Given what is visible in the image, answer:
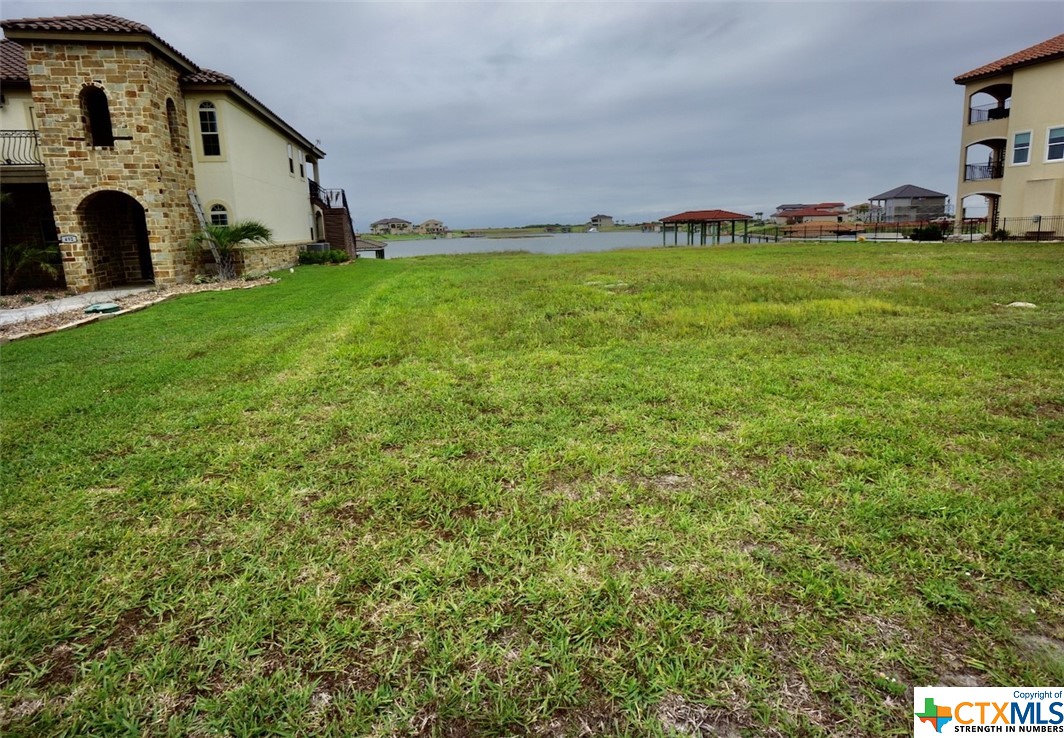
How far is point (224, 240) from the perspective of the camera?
52.1ft

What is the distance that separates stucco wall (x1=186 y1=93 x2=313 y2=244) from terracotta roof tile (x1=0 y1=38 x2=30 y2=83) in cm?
426

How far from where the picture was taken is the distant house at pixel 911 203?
2335 inches

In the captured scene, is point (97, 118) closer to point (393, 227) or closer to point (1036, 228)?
point (1036, 228)

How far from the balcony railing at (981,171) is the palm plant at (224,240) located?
34897mm

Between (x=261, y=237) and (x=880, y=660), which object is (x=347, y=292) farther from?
(x=880, y=660)

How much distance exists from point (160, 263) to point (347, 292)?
20.8 ft

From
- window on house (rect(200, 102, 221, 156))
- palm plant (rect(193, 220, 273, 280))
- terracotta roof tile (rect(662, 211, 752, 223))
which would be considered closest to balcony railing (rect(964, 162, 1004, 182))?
terracotta roof tile (rect(662, 211, 752, 223))

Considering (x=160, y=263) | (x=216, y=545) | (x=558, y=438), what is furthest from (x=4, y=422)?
(x=160, y=263)

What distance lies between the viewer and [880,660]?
1960mm

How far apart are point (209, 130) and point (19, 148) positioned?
4848 mm

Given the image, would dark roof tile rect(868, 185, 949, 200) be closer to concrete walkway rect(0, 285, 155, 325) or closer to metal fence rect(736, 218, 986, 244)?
metal fence rect(736, 218, 986, 244)

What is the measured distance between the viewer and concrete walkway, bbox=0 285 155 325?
1057 centimetres

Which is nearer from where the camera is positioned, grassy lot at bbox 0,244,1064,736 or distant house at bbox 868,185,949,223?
grassy lot at bbox 0,244,1064,736

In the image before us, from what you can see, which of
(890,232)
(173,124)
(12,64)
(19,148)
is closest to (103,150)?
(173,124)
